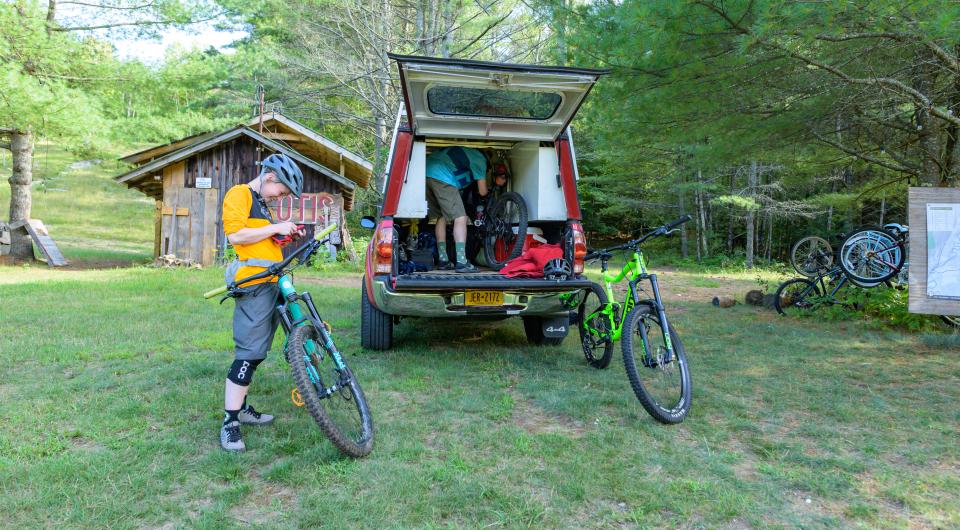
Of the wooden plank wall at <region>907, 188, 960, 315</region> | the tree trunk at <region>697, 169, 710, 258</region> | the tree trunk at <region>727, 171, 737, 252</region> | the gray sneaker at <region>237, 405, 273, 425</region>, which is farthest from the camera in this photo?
the tree trunk at <region>697, 169, 710, 258</region>

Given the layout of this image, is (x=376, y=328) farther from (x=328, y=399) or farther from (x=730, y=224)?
(x=730, y=224)

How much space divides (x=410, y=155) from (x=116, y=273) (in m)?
10.0

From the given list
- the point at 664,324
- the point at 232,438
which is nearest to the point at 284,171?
the point at 232,438

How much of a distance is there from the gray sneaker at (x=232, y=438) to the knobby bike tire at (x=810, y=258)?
7.91m

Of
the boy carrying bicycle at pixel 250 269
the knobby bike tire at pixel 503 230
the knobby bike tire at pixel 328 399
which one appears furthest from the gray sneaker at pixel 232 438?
the knobby bike tire at pixel 503 230

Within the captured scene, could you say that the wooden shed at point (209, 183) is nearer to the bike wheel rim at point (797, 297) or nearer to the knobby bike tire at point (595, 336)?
the bike wheel rim at point (797, 297)

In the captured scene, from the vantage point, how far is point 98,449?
332cm

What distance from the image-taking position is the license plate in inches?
199

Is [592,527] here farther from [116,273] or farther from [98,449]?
[116,273]

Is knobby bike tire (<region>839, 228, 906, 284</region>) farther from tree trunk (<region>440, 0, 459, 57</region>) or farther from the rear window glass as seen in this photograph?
tree trunk (<region>440, 0, 459, 57</region>)

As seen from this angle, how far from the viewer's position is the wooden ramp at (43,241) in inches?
566

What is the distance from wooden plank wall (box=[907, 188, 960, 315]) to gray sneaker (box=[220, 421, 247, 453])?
567cm

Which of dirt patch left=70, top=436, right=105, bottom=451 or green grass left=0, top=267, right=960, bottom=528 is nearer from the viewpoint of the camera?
green grass left=0, top=267, right=960, bottom=528

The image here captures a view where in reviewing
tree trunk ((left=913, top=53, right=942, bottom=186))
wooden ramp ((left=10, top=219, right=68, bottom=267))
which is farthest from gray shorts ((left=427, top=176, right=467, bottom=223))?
wooden ramp ((left=10, top=219, right=68, bottom=267))
